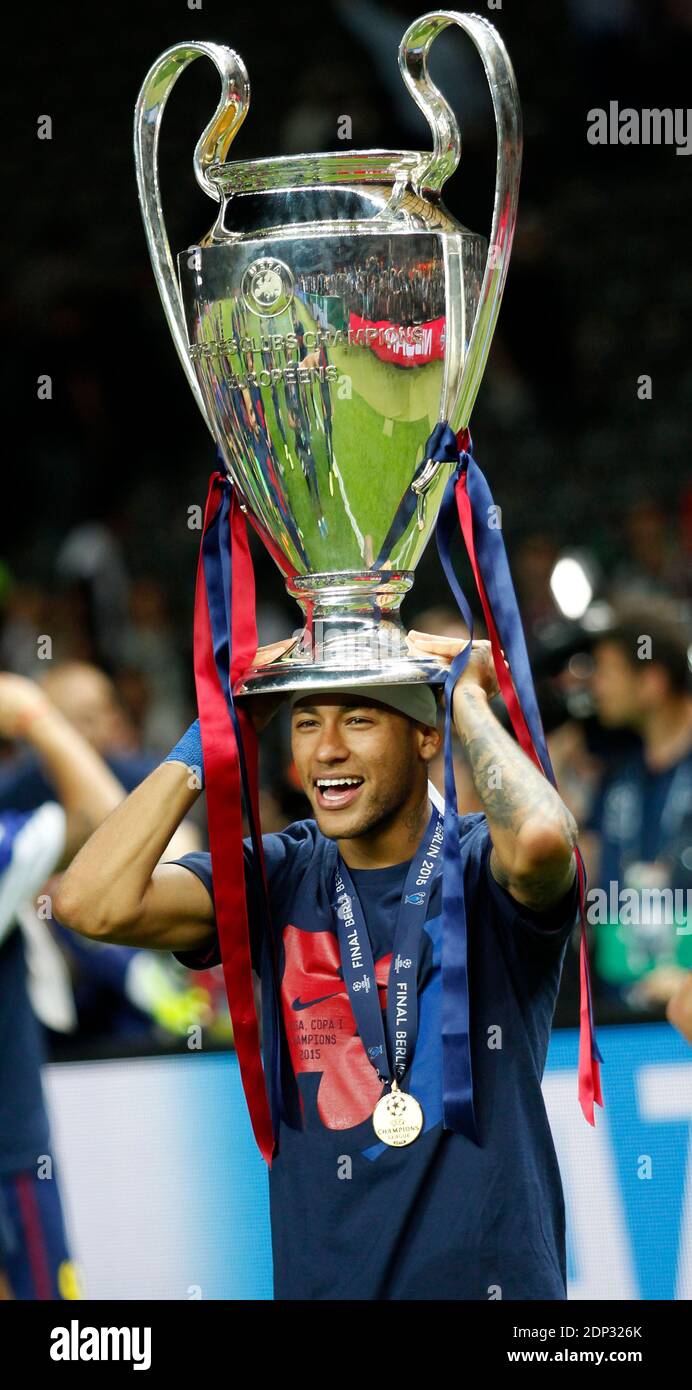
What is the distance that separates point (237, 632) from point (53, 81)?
688cm

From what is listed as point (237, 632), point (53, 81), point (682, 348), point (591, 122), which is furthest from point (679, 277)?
point (237, 632)

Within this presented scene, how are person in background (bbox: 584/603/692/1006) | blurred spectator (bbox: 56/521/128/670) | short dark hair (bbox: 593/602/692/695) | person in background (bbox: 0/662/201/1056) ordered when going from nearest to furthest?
person in background (bbox: 0/662/201/1056), person in background (bbox: 584/603/692/1006), short dark hair (bbox: 593/602/692/695), blurred spectator (bbox: 56/521/128/670)

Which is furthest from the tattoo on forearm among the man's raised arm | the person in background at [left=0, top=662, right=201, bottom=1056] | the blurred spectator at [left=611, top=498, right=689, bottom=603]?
the blurred spectator at [left=611, top=498, right=689, bottom=603]

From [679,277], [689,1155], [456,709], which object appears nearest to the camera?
[456,709]

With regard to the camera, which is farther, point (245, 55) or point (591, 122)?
point (245, 55)

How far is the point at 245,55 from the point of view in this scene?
8422 mm

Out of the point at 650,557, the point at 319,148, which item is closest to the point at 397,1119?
the point at 650,557

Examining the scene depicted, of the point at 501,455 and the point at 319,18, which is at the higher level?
the point at 319,18

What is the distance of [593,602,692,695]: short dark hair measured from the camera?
492cm

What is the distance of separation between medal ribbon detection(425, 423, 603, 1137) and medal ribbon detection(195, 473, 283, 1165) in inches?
9.1

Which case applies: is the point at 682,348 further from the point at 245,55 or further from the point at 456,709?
the point at 456,709

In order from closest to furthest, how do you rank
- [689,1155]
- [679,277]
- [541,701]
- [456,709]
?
[456,709]
[689,1155]
[541,701]
[679,277]

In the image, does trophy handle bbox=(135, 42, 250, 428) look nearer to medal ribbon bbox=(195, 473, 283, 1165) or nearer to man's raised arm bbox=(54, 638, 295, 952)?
medal ribbon bbox=(195, 473, 283, 1165)

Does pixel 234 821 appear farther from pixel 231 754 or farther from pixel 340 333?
pixel 340 333
